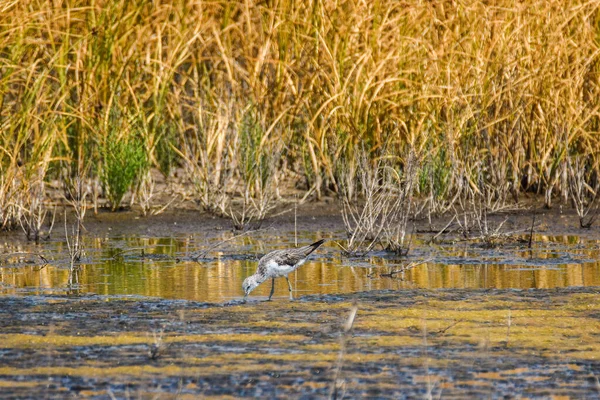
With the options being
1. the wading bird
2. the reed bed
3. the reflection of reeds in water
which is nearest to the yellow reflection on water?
the reflection of reeds in water

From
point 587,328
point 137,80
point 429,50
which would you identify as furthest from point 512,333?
point 137,80

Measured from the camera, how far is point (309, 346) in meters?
5.69

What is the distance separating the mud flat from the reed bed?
361 centimetres

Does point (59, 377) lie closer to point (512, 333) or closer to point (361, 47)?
point (512, 333)

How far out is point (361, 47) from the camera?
1173 cm

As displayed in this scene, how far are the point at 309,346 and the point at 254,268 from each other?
9.21ft

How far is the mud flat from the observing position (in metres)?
4.91

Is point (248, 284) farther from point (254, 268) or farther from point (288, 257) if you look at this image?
point (254, 268)

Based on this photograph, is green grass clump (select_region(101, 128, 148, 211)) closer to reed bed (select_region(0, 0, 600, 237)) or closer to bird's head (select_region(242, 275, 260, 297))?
reed bed (select_region(0, 0, 600, 237))

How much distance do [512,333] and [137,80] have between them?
652cm

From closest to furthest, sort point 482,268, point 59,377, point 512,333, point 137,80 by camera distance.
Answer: point 59,377 < point 512,333 < point 482,268 < point 137,80

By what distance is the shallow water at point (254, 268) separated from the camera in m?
7.55

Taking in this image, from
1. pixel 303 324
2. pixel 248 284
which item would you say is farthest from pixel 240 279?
pixel 303 324

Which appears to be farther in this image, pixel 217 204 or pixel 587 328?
pixel 217 204
